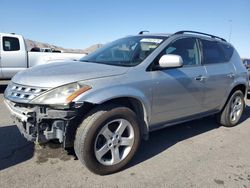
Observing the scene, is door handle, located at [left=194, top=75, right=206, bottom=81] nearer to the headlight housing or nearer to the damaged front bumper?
the headlight housing

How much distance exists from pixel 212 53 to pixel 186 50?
840mm

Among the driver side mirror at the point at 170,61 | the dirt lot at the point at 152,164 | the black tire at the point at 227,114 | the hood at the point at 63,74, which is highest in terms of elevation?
the driver side mirror at the point at 170,61

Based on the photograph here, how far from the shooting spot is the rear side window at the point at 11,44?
9.29 metres

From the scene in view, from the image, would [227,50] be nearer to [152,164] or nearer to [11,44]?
[152,164]

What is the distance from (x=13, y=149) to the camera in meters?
3.88

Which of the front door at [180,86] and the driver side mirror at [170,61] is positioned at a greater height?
the driver side mirror at [170,61]

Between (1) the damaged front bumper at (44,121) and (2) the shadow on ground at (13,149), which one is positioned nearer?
(1) the damaged front bumper at (44,121)

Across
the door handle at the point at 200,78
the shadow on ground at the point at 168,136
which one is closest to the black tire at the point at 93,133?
the shadow on ground at the point at 168,136

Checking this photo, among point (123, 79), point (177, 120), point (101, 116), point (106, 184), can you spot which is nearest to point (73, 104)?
point (101, 116)

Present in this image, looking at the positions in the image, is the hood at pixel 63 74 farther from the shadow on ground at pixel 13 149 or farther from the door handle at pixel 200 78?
the door handle at pixel 200 78

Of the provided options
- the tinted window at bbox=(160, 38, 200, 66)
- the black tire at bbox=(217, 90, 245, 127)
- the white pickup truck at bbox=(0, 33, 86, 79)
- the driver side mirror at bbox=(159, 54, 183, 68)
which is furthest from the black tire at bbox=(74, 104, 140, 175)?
the white pickup truck at bbox=(0, 33, 86, 79)

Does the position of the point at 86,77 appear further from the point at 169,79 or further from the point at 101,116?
the point at 169,79

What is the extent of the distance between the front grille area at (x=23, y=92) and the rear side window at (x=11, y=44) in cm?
666

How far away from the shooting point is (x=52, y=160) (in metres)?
3.61
